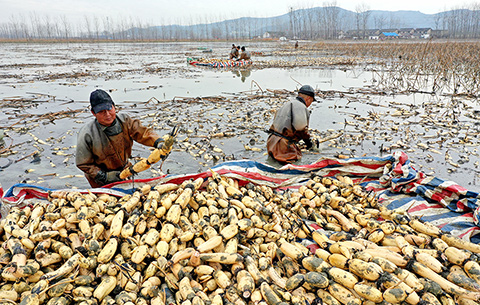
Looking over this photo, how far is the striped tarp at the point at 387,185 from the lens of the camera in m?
3.12

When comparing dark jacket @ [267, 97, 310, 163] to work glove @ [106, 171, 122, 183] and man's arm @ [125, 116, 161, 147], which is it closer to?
man's arm @ [125, 116, 161, 147]

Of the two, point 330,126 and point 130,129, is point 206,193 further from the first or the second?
point 330,126

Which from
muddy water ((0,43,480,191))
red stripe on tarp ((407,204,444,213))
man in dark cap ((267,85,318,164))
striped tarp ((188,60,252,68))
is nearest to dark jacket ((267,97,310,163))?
man in dark cap ((267,85,318,164))

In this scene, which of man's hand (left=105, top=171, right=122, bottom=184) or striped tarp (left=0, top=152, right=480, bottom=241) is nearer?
striped tarp (left=0, top=152, right=480, bottom=241)

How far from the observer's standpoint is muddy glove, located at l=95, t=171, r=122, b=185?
Answer: 3.65 m

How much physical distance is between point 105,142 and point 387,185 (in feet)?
13.3

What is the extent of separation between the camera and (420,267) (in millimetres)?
2102

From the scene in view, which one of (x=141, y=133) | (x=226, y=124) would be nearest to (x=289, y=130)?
(x=141, y=133)

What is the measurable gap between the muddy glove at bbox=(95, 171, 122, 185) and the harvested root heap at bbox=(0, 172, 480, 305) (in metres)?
0.74

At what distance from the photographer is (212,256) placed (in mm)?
2119

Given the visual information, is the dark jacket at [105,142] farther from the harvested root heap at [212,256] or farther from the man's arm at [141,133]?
the harvested root heap at [212,256]

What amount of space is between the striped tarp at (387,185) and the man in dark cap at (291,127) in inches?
47.7

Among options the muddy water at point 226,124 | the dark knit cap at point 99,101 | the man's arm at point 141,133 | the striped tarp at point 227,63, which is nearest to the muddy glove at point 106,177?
the man's arm at point 141,133

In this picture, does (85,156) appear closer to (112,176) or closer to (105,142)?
(105,142)
